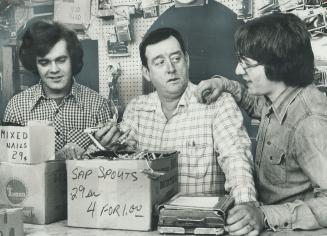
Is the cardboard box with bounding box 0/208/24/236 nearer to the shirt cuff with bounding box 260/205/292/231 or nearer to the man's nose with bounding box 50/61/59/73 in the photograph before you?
the shirt cuff with bounding box 260/205/292/231

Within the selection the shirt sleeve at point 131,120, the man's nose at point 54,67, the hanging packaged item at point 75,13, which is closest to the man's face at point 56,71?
the man's nose at point 54,67

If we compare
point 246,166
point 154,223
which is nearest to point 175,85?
point 246,166

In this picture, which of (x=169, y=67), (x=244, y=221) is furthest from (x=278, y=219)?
(x=169, y=67)

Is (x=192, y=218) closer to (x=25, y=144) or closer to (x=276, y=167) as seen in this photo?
(x=276, y=167)

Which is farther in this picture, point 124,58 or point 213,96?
point 124,58

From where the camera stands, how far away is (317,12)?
2.25 meters

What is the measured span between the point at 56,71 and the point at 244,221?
5.32 ft

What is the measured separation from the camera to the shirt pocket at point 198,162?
2.42m

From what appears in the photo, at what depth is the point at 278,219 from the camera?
158 centimetres

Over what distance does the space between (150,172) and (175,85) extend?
3.21 ft

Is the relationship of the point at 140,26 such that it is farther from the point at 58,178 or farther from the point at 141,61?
the point at 58,178

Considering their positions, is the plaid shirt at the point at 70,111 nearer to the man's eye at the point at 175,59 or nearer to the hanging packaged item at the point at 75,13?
the hanging packaged item at the point at 75,13

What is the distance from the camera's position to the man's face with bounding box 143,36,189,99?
8.11 feet

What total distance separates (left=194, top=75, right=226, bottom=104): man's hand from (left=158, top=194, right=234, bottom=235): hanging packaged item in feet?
2.59
